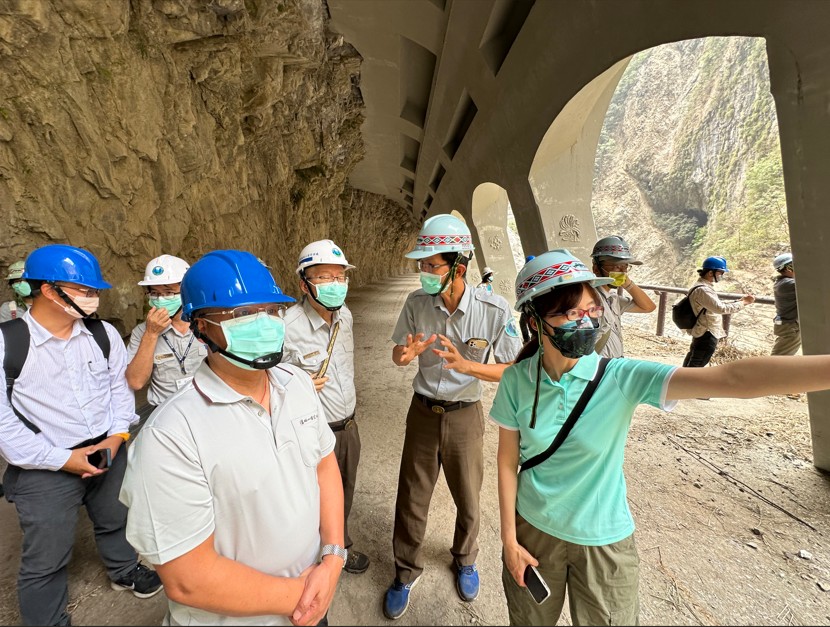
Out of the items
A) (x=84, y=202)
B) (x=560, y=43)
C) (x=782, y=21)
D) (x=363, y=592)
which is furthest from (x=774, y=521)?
(x=84, y=202)

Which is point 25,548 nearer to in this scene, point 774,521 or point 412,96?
point 774,521

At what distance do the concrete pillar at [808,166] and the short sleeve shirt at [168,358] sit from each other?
4889mm

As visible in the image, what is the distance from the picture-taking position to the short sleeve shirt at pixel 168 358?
113 inches

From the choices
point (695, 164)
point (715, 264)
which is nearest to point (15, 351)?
point (715, 264)

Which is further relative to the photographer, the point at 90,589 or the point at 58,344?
the point at 90,589

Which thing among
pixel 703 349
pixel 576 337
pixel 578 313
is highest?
pixel 578 313

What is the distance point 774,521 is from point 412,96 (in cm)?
1281

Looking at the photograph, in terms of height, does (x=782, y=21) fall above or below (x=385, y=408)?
above

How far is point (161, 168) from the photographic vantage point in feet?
17.8

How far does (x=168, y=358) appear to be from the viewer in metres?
2.90

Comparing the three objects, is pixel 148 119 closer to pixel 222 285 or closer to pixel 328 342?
pixel 328 342

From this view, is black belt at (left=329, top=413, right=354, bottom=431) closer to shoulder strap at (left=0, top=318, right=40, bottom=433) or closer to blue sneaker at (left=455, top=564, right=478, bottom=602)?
blue sneaker at (left=455, top=564, right=478, bottom=602)

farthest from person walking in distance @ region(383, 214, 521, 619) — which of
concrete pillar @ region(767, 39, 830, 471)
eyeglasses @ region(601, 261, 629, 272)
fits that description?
concrete pillar @ region(767, 39, 830, 471)

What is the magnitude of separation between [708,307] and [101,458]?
6.84 metres
